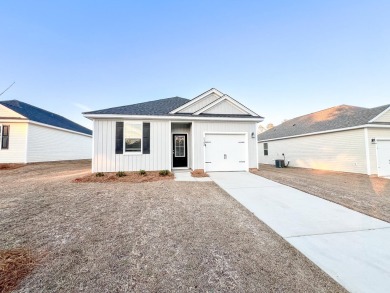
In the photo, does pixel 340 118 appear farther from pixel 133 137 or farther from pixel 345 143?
pixel 133 137

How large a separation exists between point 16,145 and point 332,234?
69.0 ft

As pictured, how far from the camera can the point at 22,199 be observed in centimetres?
570

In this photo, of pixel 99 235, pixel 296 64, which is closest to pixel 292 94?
pixel 296 64

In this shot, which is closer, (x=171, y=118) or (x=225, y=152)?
(x=171, y=118)

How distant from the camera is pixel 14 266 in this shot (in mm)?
2607

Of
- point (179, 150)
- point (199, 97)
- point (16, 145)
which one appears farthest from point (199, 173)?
point (16, 145)

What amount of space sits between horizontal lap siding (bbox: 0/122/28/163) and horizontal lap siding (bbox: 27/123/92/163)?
319mm

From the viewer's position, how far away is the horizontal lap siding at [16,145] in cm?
1434

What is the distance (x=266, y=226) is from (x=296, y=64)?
15.6 metres

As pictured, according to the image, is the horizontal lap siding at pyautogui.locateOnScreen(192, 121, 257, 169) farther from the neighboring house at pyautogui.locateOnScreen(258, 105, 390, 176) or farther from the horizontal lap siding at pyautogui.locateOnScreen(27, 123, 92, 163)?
the horizontal lap siding at pyautogui.locateOnScreen(27, 123, 92, 163)

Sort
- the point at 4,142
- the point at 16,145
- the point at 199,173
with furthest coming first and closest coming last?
the point at 16,145 → the point at 4,142 → the point at 199,173

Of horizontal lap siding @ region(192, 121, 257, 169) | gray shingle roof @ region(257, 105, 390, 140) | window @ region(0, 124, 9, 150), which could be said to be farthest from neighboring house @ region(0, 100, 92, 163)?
gray shingle roof @ region(257, 105, 390, 140)

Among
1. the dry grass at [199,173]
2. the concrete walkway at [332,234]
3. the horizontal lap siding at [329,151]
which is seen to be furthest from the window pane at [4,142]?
the horizontal lap siding at [329,151]

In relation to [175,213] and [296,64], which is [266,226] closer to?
[175,213]
